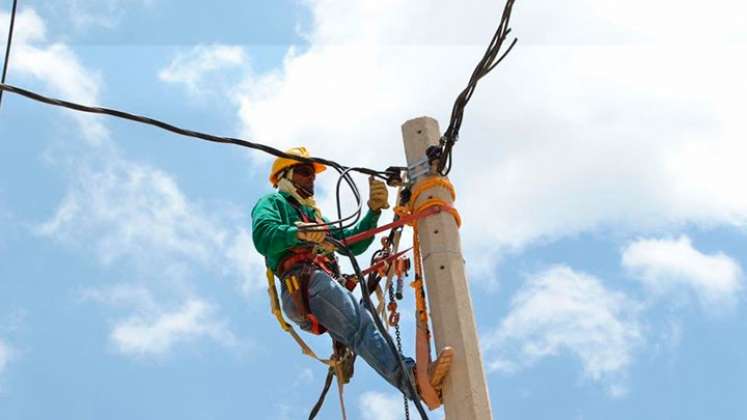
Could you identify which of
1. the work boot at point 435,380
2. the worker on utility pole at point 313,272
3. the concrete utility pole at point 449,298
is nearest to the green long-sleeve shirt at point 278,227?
the worker on utility pole at point 313,272

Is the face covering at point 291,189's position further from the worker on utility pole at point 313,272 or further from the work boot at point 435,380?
the work boot at point 435,380

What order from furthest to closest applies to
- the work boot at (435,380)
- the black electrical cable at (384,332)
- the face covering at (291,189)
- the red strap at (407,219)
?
the face covering at (291,189), the red strap at (407,219), the black electrical cable at (384,332), the work boot at (435,380)

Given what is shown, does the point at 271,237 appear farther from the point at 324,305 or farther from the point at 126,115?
the point at 126,115

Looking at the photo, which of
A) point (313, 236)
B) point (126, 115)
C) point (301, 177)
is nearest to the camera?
point (126, 115)

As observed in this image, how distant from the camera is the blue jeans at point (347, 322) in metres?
4.79

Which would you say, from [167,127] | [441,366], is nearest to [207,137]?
[167,127]

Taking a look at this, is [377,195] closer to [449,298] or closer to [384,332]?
[384,332]

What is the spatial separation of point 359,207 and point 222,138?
87 centimetres

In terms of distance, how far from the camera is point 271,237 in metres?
5.17

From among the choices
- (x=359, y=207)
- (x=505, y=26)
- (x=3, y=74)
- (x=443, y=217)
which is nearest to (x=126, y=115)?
(x=3, y=74)

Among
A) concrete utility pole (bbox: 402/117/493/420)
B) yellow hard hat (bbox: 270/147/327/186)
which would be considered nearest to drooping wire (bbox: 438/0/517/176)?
concrete utility pole (bbox: 402/117/493/420)

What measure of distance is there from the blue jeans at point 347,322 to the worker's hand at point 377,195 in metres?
Answer: 0.57

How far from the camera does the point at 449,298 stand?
4.43 metres

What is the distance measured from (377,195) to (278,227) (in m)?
0.73
